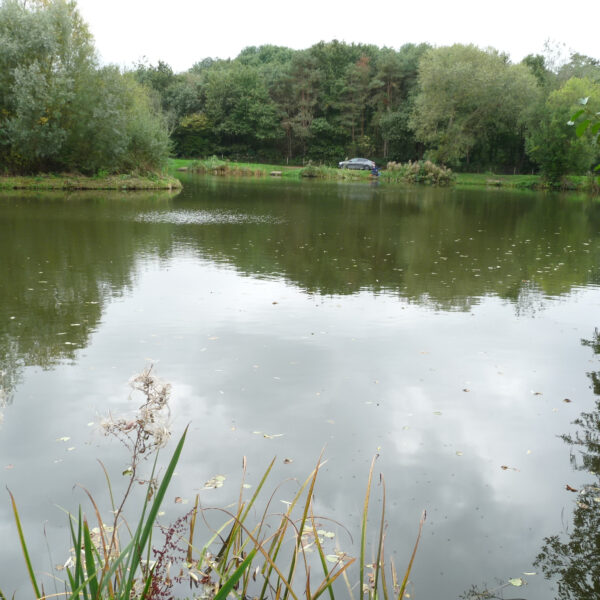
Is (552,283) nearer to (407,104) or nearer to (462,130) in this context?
(462,130)

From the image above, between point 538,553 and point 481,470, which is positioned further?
point 481,470

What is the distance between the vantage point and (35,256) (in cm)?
1244

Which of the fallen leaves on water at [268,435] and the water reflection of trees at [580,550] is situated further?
the fallen leaves on water at [268,435]

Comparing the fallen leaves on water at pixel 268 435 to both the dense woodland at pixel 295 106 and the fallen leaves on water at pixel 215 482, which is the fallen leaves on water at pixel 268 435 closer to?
the fallen leaves on water at pixel 215 482

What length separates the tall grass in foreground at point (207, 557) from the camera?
2.11 metres

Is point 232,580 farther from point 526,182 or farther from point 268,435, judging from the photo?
point 526,182

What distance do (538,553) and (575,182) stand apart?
179 ft

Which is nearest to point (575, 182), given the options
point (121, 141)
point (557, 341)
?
point (121, 141)

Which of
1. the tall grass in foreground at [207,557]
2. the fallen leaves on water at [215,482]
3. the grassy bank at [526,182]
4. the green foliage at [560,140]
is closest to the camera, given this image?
the tall grass in foreground at [207,557]

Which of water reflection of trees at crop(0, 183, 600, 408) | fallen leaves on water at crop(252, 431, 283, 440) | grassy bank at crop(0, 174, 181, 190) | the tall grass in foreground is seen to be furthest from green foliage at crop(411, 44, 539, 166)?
the tall grass in foreground

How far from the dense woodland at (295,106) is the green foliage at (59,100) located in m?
0.07

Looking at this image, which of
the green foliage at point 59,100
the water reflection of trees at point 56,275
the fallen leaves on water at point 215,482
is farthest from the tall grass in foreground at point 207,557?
the green foliage at point 59,100

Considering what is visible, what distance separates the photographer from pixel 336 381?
20.9 feet

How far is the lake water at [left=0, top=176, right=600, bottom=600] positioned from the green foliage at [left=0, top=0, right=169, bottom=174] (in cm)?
1930
